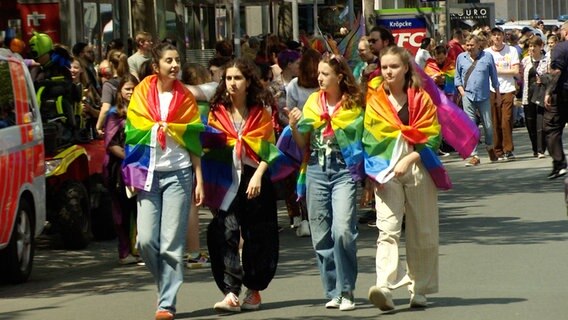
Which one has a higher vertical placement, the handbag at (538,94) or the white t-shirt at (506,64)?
the white t-shirt at (506,64)

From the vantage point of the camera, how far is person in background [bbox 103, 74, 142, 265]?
12531 millimetres

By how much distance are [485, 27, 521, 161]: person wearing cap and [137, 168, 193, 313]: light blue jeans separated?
13424 millimetres

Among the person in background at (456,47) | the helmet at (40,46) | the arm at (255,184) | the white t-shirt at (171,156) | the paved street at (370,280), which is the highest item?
the helmet at (40,46)

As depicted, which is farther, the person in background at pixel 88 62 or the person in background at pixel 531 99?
the person in background at pixel 531 99

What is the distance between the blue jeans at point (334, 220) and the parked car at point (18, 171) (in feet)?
8.80

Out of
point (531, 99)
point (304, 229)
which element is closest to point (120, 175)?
point (304, 229)

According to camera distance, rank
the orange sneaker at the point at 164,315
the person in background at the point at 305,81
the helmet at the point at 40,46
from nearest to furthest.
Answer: the orange sneaker at the point at 164,315 → the person in background at the point at 305,81 → the helmet at the point at 40,46

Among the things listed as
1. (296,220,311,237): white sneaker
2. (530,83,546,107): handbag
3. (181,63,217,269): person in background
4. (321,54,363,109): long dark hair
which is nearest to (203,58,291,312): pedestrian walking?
(321,54,363,109): long dark hair

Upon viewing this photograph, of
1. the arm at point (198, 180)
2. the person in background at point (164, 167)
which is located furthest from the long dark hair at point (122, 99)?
the arm at point (198, 180)

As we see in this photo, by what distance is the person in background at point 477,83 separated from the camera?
72.2ft

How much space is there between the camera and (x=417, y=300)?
9.81 meters

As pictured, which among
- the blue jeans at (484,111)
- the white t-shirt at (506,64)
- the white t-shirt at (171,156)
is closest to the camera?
the white t-shirt at (171,156)

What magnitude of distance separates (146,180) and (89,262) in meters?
4.19

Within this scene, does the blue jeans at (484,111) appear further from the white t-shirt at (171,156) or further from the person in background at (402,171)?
the white t-shirt at (171,156)
